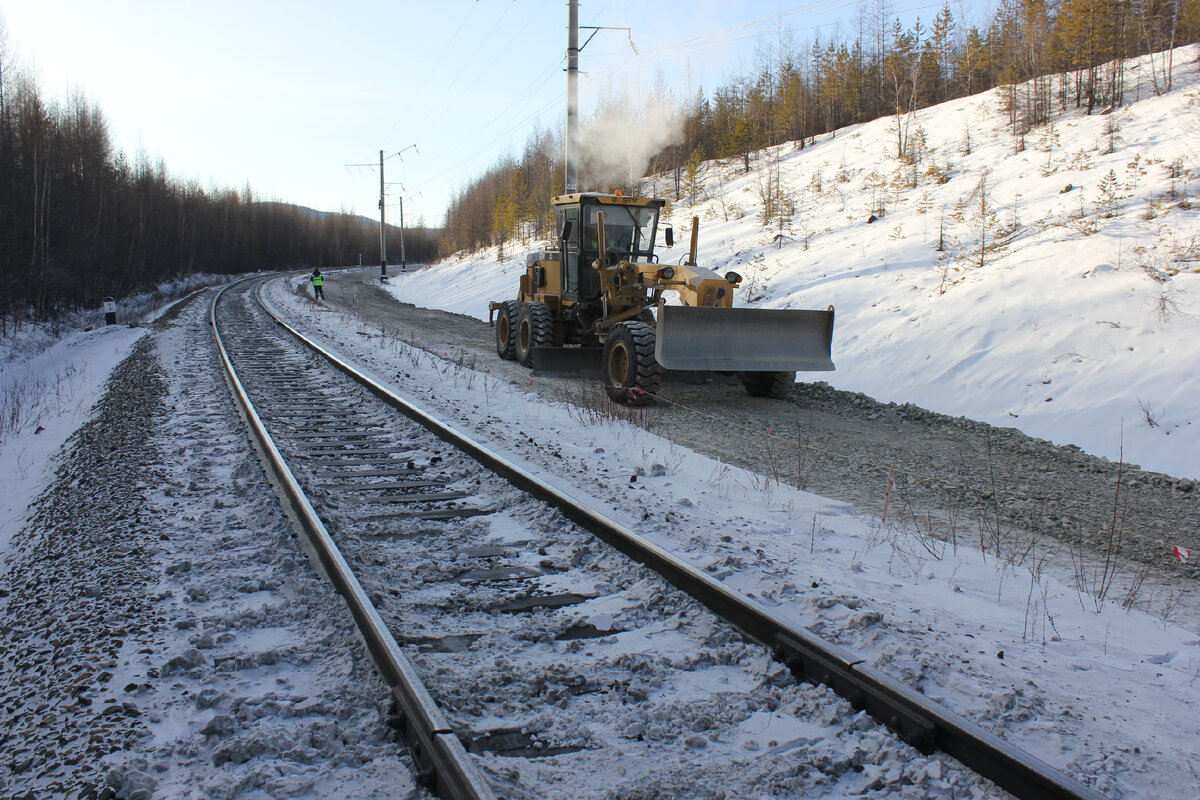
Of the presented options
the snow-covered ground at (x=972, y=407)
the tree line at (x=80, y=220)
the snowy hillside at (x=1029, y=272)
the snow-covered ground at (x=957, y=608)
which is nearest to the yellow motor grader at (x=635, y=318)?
the snow-covered ground at (x=972, y=407)

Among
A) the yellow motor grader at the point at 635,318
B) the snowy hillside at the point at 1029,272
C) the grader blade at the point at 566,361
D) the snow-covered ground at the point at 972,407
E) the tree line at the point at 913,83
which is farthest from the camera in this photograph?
the tree line at the point at 913,83

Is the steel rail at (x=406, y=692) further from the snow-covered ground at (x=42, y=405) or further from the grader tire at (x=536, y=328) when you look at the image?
the grader tire at (x=536, y=328)

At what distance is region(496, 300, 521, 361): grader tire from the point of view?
14.1m

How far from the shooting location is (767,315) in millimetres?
9711

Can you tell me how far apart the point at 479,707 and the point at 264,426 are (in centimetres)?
596

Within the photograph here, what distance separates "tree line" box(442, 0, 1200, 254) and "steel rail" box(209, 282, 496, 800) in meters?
16.3

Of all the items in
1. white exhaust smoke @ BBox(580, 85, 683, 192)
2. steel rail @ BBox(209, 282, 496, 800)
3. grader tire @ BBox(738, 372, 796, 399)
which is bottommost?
steel rail @ BBox(209, 282, 496, 800)

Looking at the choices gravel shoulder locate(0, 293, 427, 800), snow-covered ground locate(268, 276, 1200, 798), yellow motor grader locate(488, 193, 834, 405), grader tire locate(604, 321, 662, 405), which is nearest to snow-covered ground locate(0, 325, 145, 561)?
gravel shoulder locate(0, 293, 427, 800)

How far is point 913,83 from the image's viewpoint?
30.3 m

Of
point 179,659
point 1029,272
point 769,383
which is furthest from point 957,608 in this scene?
point 1029,272

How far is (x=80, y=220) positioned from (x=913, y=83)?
3667 cm

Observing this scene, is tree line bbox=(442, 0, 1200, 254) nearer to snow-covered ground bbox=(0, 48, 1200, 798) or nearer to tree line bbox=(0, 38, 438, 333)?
snow-covered ground bbox=(0, 48, 1200, 798)

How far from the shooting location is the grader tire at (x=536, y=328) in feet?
41.3

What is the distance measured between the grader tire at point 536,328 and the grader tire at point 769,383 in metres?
3.68
